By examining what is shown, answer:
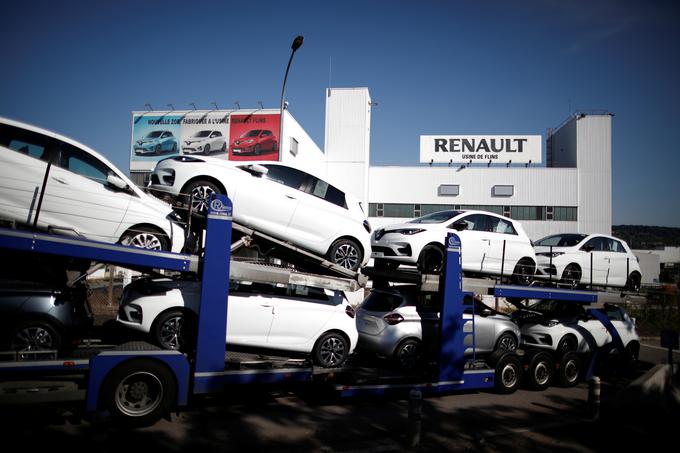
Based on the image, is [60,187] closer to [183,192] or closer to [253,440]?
[183,192]

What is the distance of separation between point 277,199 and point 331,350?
249cm

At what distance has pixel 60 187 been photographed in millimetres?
5480

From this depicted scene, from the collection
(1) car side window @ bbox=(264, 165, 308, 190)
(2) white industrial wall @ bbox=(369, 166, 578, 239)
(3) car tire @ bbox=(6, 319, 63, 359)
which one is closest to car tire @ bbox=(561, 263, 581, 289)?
(1) car side window @ bbox=(264, 165, 308, 190)

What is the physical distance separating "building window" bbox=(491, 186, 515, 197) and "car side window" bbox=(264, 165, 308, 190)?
991 inches

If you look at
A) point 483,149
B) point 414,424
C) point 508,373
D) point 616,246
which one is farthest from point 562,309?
point 483,149

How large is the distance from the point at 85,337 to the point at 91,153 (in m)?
2.73

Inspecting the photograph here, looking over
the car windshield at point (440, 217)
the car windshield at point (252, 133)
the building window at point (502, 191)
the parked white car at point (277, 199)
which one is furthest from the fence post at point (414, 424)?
the building window at point (502, 191)

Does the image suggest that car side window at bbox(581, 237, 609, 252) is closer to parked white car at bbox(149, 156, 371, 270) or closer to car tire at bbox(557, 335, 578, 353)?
car tire at bbox(557, 335, 578, 353)

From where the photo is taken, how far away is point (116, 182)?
5.88 meters

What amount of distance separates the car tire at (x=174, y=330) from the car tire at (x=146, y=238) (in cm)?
90

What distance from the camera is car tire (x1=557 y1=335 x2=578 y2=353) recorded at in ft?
31.5

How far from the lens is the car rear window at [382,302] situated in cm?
790

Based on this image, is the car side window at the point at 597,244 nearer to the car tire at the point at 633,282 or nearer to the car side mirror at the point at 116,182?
the car tire at the point at 633,282

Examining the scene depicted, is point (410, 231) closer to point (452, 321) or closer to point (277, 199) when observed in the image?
point (452, 321)
